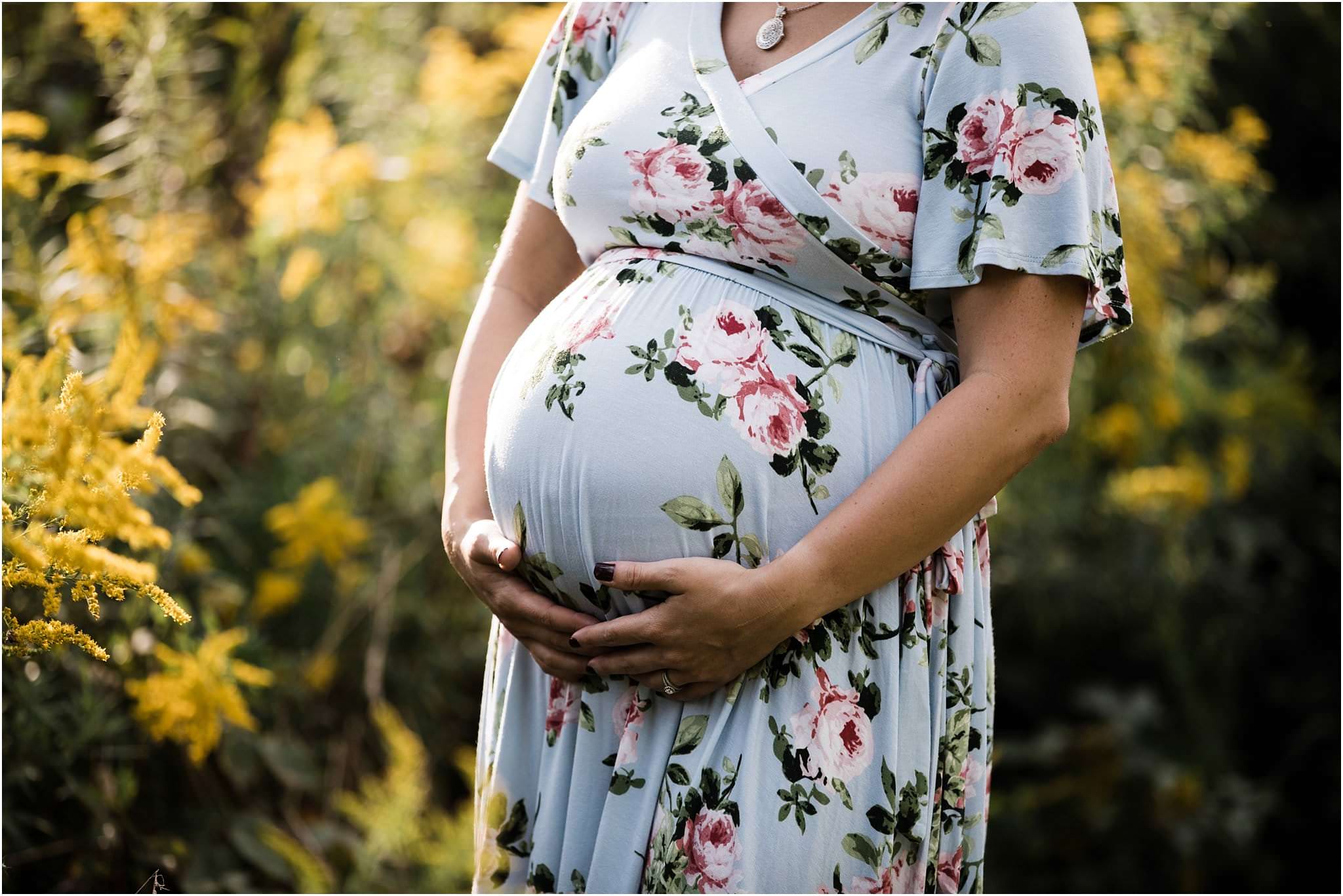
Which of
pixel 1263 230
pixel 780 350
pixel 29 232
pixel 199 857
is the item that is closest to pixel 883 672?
pixel 780 350

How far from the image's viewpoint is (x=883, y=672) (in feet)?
3.24

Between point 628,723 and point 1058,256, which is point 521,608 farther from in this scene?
point 1058,256

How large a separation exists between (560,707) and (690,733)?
18cm

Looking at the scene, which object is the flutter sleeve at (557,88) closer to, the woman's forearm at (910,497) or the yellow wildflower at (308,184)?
the woman's forearm at (910,497)

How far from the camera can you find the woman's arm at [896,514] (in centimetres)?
91

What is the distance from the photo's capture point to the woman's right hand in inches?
39.6

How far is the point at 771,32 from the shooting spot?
1.05 metres

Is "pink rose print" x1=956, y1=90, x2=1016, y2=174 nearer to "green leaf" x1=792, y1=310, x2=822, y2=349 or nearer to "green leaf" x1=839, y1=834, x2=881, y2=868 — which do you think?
"green leaf" x1=792, y1=310, x2=822, y2=349

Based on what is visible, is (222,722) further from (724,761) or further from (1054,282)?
(1054,282)

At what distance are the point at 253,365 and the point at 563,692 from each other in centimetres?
→ 138

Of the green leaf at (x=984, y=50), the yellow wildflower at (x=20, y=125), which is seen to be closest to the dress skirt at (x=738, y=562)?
the green leaf at (x=984, y=50)

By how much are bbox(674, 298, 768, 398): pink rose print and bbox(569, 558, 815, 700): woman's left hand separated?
0.17 metres

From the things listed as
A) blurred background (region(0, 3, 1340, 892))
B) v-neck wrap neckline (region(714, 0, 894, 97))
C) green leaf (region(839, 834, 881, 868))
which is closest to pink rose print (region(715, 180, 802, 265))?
v-neck wrap neckline (region(714, 0, 894, 97))

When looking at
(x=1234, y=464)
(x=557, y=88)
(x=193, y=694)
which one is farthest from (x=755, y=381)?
(x=1234, y=464)
